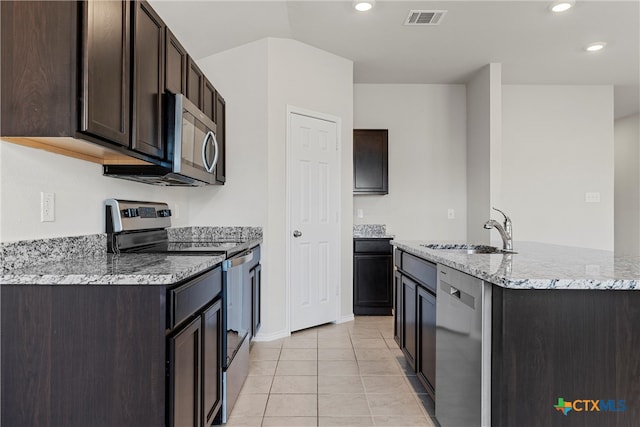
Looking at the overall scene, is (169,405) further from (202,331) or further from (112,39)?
(112,39)

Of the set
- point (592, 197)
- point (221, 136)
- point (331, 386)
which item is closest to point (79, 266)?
point (331, 386)

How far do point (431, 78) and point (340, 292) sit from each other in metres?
2.77

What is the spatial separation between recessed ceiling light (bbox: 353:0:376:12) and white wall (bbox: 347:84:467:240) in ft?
6.51

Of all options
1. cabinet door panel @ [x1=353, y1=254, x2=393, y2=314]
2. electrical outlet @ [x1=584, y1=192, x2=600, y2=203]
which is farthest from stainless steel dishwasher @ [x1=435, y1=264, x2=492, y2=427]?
electrical outlet @ [x1=584, y1=192, x2=600, y2=203]

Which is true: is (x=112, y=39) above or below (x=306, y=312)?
above

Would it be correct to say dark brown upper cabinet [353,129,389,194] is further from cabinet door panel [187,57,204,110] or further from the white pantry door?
cabinet door panel [187,57,204,110]

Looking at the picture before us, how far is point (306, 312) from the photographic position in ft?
12.6

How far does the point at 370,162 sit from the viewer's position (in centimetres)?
474

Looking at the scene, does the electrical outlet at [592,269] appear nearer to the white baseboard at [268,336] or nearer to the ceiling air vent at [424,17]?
the ceiling air vent at [424,17]

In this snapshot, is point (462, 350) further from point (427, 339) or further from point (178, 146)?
point (178, 146)

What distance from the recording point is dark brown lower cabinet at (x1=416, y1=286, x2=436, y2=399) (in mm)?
2119

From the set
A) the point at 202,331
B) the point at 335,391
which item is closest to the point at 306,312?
the point at 335,391

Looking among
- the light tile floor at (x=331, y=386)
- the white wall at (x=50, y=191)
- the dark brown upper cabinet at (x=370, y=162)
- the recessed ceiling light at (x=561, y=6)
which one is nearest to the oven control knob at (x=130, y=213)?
the white wall at (x=50, y=191)

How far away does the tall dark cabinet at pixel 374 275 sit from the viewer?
442cm
